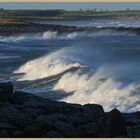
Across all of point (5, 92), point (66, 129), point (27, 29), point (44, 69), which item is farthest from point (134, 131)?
point (27, 29)

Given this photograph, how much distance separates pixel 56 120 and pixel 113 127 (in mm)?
913

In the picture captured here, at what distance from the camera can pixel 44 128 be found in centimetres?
689

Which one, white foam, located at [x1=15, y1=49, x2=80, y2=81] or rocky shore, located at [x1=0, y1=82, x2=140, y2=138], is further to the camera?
white foam, located at [x1=15, y1=49, x2=80, y2=81]

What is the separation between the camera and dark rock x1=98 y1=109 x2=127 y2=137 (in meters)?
6.73

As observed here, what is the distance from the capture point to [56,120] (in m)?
7.33

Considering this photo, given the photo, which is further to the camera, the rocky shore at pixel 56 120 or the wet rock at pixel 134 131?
the wet rock at pixel 134 131

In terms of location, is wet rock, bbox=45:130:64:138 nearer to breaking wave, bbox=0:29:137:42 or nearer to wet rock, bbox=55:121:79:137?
wet rock, bbox=55:121:79:137

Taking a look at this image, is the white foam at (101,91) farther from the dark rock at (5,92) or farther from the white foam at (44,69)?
the dark rock at (5,92)

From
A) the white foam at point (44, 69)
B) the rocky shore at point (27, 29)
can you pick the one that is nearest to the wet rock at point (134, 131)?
the white foam at point (44, 69)

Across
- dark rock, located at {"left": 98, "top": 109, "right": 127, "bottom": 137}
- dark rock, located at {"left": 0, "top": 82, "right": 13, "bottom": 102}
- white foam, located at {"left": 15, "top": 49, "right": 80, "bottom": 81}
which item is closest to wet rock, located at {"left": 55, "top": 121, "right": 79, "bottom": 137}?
dark rock, located at {"left": 98, "top": 109, "right": 127, "bottom": 137}

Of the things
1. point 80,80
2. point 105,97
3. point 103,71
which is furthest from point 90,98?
point 103,71

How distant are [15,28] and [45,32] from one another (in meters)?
3.35

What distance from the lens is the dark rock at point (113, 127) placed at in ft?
22.1

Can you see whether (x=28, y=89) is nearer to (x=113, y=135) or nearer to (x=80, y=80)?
(x=80, y=80)
